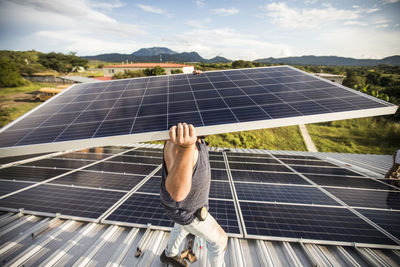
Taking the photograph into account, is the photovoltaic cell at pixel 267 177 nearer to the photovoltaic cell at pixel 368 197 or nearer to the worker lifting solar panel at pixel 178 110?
the photovoltaic cell at pixel 368 197

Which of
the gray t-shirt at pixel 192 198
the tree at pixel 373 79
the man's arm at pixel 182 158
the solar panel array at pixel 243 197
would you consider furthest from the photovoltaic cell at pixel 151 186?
the tree at pixel 373 79

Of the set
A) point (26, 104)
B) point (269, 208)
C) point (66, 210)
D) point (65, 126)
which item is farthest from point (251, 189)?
point (26, 104)

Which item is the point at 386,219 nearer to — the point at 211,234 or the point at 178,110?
the point at 211,234

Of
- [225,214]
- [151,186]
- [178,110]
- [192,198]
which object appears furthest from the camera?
[151,186]

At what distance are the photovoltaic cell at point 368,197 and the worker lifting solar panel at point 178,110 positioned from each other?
326 cm

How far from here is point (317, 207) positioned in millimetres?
5465

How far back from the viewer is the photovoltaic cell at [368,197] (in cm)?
564

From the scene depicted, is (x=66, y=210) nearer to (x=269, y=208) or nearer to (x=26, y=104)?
(x=269, y=208)

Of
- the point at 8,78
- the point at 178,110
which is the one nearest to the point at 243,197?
the point at 178,110

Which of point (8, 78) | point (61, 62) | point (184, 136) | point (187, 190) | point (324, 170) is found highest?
point (61, 62)

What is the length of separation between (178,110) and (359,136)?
3059cm

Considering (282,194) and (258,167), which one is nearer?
(282,194)

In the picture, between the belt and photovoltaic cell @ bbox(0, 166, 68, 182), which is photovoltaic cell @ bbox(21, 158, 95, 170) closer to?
photovoltaic cell @ bbox(0, 166, 68, 182)

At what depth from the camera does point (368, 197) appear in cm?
605
